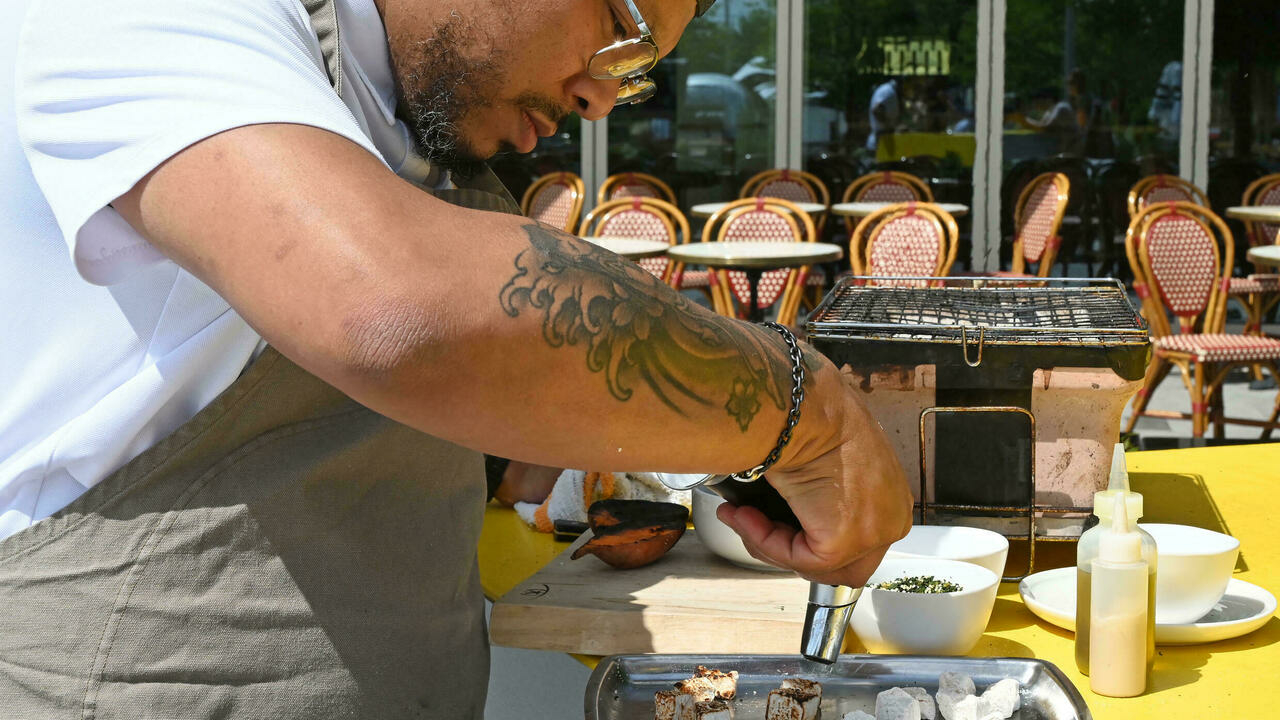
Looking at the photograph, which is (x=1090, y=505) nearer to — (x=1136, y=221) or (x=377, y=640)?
(x=377, y=640)

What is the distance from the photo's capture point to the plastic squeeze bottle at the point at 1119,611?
46.2 inches

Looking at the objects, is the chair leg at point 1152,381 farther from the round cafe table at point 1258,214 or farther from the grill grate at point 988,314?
the grill grate at point 988,314

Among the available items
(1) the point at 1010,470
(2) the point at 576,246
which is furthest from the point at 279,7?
(1) the point at 1010,470

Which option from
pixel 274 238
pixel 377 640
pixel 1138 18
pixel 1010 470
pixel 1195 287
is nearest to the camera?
pixel 274 238

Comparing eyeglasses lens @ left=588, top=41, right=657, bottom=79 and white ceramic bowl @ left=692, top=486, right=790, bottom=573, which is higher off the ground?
eyeglasses lens @ left=588, top=41, right=657, bottom=79

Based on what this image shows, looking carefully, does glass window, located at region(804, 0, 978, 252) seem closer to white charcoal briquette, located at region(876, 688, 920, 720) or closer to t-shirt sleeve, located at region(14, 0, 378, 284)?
white charcoal briquette, located at region(876, 688, 920, 720)

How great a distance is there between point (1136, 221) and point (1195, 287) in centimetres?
44

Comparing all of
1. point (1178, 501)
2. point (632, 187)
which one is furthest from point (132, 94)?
point (632, 187)

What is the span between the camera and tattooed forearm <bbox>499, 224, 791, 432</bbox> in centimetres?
65

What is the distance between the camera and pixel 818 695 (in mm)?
1120

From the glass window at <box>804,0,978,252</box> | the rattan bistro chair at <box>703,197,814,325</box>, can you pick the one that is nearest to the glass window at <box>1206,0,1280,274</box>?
the glass window at <box>804,0,978,252</box>

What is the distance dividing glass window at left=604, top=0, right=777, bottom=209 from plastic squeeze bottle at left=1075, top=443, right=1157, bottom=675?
8051mm

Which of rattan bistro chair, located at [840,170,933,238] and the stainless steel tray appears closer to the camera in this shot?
the stainless steel tray

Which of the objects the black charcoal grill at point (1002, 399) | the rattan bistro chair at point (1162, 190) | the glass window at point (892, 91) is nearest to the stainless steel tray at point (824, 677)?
the black charcoal grill at point (1002, 399)
